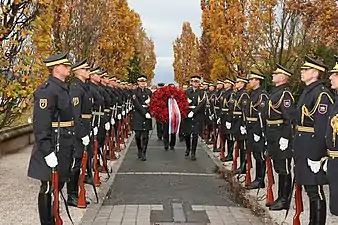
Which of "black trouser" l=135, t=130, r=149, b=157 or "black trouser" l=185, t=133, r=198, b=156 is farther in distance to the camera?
"black trouser" l=185, t=133, r=198, b=156

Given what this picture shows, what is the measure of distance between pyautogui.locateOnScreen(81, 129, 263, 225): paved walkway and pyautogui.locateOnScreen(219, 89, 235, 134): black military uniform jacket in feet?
3.29

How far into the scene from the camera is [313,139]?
6773mm

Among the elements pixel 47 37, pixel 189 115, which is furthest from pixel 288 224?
pixel 189 115

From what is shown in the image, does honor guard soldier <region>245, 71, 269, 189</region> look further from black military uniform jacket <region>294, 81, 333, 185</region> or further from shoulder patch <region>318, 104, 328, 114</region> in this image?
shoulder patch <region>318, 104, 328, 114</region>

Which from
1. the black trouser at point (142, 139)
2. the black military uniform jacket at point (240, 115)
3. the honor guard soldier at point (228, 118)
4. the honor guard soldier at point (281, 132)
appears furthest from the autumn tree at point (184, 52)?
the honor guard soldier at point (281, 132)

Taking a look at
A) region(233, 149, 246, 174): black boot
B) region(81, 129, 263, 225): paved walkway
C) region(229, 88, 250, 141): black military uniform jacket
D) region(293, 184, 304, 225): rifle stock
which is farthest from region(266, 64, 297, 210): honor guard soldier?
region(233, 149, 246, 174): black boot

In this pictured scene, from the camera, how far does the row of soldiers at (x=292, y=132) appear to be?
21.2 feet

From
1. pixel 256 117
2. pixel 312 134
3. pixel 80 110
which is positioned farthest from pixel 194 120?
pixel 312 134

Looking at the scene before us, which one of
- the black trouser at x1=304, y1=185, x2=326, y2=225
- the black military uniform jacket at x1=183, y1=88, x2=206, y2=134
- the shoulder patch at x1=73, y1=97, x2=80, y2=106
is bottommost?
the black trouser at x1=304, y1=185, x2=326, y2=225

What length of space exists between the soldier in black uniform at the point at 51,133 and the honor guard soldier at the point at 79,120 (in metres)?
1.36

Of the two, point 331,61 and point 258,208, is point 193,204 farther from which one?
point 331,61

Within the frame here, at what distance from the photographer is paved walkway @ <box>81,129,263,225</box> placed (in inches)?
324

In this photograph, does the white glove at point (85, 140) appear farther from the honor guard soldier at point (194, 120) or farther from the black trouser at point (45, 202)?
the honor guard soldier at point (194, 120)

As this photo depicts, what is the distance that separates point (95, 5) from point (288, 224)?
55.6ft
